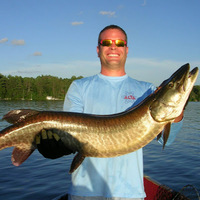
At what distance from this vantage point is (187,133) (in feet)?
63.6

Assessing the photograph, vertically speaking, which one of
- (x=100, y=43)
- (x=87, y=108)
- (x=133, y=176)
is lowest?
(x=133, y=176)

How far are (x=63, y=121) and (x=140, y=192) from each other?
1283mm

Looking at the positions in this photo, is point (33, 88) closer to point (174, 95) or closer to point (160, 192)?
point (160, 192)

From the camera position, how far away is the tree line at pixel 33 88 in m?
95.4

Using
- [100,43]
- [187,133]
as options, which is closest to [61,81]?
[187,133]

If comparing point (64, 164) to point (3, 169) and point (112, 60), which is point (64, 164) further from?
point (112, 60)

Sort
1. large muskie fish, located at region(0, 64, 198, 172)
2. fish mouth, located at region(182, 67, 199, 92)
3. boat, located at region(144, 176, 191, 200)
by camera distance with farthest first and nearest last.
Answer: boat, located at region(144, 176, 191, 200), large muskie fish, located at region(0, 64, 198, 172), fish mouth, located at region(182, 67, 199, 92)

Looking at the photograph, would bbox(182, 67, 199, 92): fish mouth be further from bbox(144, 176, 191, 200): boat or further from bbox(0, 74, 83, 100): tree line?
bbox(0, 74, 83, 100): tree line

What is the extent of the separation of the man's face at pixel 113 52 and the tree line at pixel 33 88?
94741 mm

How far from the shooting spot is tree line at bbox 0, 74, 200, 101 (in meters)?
95.4

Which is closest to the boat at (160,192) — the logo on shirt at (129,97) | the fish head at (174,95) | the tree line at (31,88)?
the logo on shirt at (129,97)

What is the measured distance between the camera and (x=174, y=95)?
2.70m

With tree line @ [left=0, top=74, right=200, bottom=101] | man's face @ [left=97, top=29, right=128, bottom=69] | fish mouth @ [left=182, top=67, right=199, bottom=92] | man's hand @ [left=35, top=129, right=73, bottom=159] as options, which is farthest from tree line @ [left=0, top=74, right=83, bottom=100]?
fish mouth @ [left=182, top=67, right=199, bottom=92]

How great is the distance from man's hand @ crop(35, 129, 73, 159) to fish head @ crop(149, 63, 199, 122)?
3.71ft
